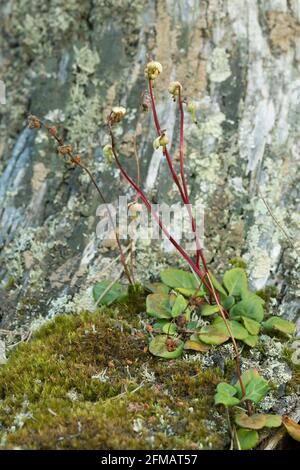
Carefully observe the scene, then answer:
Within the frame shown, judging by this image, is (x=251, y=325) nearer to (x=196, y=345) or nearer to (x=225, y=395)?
(x=196, y=345)

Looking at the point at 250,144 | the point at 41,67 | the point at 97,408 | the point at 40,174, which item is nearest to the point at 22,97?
the point at 41,67

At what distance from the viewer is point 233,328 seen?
307cm

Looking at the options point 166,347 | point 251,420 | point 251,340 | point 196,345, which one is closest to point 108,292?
point 166,347

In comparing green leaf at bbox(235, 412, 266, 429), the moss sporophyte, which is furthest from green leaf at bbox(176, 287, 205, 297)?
green leaf at bbox(235, 412, 266, 429)

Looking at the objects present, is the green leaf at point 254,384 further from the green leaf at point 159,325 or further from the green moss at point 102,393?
the green leaf at point 159,325

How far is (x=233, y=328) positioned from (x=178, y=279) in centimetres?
47

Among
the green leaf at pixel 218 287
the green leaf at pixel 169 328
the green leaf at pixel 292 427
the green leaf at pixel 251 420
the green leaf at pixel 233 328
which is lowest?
the green leaf at pixel 292 427

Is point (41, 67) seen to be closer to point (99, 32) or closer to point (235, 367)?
point (99, 32)

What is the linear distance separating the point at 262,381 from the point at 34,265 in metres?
1.75

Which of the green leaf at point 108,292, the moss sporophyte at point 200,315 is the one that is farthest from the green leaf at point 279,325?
the green leaf at point 108,292

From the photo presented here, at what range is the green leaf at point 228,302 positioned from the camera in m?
3.25

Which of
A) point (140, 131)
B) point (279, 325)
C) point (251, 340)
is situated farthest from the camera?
point (140, 131)

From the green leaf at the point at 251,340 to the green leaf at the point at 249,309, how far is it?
0.44ft
